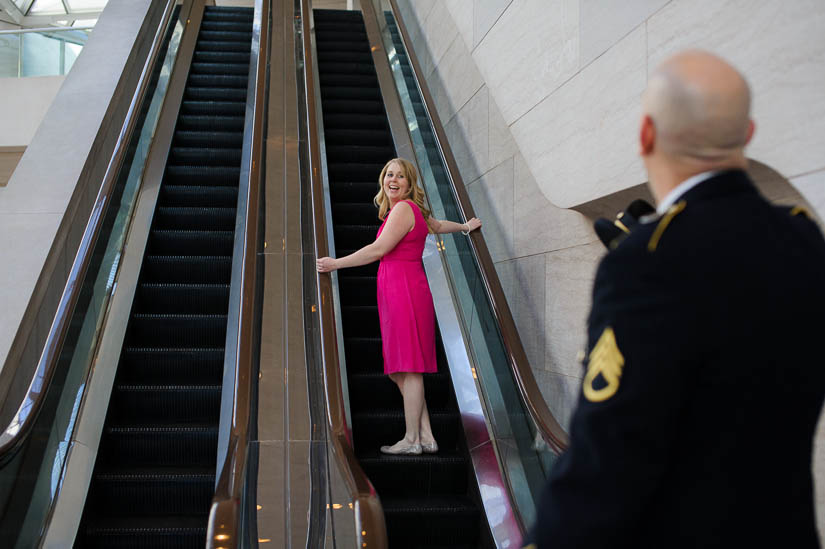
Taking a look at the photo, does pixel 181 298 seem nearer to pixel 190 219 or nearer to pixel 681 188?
pixel 190 219

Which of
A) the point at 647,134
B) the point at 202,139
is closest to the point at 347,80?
the point at 202,139

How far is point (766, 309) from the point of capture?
0.94 metres

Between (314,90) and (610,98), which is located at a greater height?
(314,90)

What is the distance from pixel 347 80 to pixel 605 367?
27.1 feet

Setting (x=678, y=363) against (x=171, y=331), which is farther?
(x=171, y=331)

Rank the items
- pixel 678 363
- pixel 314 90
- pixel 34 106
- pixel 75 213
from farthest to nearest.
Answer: pixel 34 106 → pixel 314 90 → pixel 75 213 → pixel 678 363

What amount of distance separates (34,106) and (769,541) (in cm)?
1173

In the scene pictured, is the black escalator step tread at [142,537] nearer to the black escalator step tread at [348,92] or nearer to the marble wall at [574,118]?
the marble wall at [574,118]

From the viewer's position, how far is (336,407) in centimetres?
351

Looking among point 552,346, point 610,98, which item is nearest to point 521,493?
point 552,346

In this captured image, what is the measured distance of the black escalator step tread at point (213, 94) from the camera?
826 cm

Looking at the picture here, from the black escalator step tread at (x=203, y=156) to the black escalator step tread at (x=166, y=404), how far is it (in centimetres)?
315

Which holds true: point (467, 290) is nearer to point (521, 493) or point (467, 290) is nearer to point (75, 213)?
point (521, 493)

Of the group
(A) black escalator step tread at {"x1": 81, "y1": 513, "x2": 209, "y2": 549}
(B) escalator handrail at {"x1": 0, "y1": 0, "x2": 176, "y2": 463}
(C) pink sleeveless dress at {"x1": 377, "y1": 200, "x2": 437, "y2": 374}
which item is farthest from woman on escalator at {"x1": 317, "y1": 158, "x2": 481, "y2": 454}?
(B) escalator handrail at {"x1": 0, "y1": 0, "x2": 176, "y2": 463}
